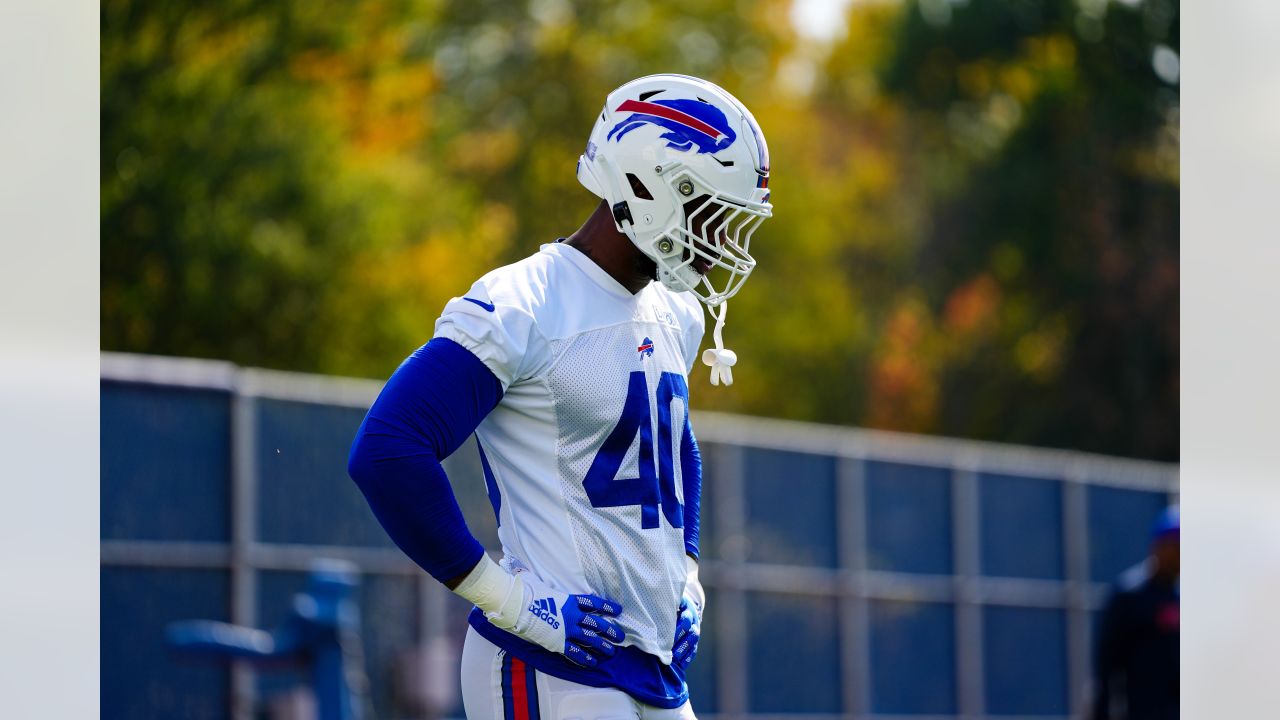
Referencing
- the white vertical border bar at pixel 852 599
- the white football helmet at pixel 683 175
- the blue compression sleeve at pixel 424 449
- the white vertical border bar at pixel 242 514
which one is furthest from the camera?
the white vertical border bar at pixel 852 599

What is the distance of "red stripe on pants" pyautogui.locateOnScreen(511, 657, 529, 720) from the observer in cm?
357

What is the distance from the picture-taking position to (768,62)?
109 feet

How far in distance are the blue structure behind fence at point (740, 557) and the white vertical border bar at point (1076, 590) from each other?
0.08 ft

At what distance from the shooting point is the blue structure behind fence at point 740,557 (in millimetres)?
8859

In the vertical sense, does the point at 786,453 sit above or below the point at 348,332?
below

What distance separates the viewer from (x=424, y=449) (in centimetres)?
338

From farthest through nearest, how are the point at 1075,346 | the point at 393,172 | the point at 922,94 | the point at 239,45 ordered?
the point at 922,94 → the point at 1075,346 → the point at 393,172 → the point at 239,45

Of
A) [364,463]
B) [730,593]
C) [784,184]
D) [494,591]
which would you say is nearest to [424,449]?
[364,463]

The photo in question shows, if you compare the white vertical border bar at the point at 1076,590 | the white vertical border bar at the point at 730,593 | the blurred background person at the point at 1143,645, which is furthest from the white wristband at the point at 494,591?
the white vertical border bar at the point at 1076,590

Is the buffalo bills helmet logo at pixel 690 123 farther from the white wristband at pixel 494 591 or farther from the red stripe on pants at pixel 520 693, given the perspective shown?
the red stripe on pants at pixel 520 693
